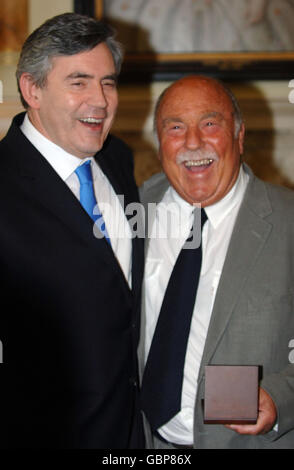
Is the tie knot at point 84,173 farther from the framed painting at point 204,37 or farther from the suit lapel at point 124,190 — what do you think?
the framed painting at point 204,37

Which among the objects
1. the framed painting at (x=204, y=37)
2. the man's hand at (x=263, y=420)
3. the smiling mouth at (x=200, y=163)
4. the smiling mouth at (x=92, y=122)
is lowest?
the man's hand at (x=263, y=420)

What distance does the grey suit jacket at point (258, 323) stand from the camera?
173 centimetres

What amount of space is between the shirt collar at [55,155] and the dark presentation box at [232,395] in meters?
0.74

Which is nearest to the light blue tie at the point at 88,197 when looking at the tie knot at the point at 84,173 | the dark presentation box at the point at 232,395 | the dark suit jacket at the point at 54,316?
the tie knot at the point at 84,173

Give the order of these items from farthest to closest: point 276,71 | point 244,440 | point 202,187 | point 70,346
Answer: point 276,71, point 202,187, point 244,440, point 70,346

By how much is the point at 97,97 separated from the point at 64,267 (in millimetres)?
539

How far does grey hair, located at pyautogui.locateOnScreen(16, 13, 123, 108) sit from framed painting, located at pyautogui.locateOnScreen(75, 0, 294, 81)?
1.85 m

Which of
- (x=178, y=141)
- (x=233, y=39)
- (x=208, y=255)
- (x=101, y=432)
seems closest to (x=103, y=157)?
(x=178, y=141)

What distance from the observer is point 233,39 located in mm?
3635

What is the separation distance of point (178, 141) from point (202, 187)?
Answer: 0.17m

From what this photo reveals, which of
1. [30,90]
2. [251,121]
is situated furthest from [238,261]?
[251,121]

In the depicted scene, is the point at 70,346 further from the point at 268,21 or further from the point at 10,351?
the point at 268,21

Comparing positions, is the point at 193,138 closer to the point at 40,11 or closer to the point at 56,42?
the point at 56,42

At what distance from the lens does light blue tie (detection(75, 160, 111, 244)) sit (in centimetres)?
181
